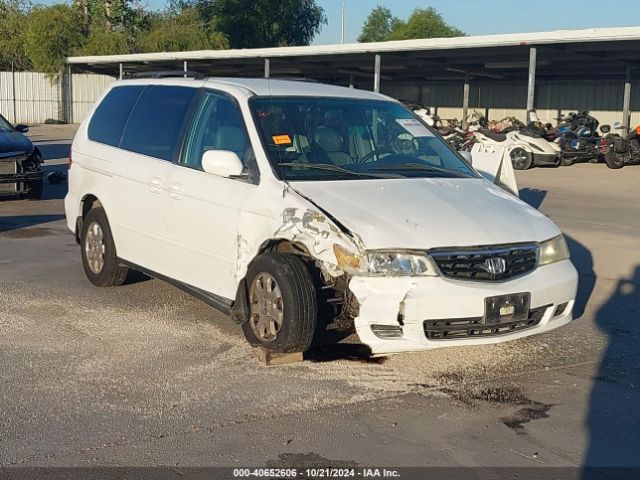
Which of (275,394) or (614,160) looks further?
(614,160)

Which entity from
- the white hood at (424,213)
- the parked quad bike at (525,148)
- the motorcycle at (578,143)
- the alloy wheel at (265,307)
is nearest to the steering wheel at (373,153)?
the white hood at (424,213)

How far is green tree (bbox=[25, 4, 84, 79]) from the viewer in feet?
155

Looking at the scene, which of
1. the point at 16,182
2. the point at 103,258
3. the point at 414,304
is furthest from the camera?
the point at 16,182

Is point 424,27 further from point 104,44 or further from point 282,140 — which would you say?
point 282,140

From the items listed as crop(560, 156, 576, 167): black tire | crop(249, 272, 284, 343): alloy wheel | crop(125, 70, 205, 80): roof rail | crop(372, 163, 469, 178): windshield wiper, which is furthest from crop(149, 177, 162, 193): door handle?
crop(560, 156, 576, 167): black tire

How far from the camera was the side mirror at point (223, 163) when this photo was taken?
5.63 m

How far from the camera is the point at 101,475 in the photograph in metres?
3.84

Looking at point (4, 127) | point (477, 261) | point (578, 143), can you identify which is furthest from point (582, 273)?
point (578, 143)

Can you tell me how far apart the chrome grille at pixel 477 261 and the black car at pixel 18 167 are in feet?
32.5

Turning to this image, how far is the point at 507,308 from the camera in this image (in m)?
5.11

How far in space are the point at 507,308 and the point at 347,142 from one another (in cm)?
182

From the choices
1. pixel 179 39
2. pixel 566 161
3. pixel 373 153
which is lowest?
pixel 566 161

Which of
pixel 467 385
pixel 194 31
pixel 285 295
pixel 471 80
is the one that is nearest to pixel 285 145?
pixel 285 295

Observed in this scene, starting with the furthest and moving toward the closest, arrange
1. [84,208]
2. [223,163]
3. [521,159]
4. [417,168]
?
1. [521,159]
2. [84,208]
3. [417,168]
4. [223,163]
